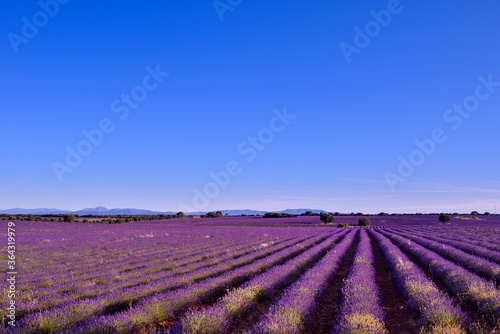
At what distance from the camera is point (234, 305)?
5977 mm

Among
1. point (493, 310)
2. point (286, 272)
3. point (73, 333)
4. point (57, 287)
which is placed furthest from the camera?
point (286, 272)

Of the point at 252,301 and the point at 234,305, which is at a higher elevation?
the point at 234,305

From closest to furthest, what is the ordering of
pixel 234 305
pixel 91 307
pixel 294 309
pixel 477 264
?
1. pixel 294 309
2. pixel 91 307
3. pixel 234 305
4. pixel 477 264

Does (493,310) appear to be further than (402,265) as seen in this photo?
No

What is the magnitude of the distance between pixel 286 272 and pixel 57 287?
21.9 ft

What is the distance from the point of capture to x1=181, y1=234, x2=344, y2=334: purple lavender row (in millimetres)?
4875

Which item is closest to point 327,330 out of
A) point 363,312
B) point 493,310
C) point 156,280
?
point 363,312

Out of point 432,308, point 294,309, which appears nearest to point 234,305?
point 294,309

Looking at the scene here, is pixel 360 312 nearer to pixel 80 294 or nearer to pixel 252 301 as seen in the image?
pixel 252 301

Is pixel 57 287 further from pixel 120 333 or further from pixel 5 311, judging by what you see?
pixel 120 333

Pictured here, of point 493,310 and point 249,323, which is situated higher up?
point 493,310

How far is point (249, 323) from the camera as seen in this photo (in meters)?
6.14

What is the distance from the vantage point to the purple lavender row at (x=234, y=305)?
16.0 ft

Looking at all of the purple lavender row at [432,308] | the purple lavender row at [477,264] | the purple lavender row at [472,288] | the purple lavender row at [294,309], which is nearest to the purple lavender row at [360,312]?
the purple lavender row at [294,309]
